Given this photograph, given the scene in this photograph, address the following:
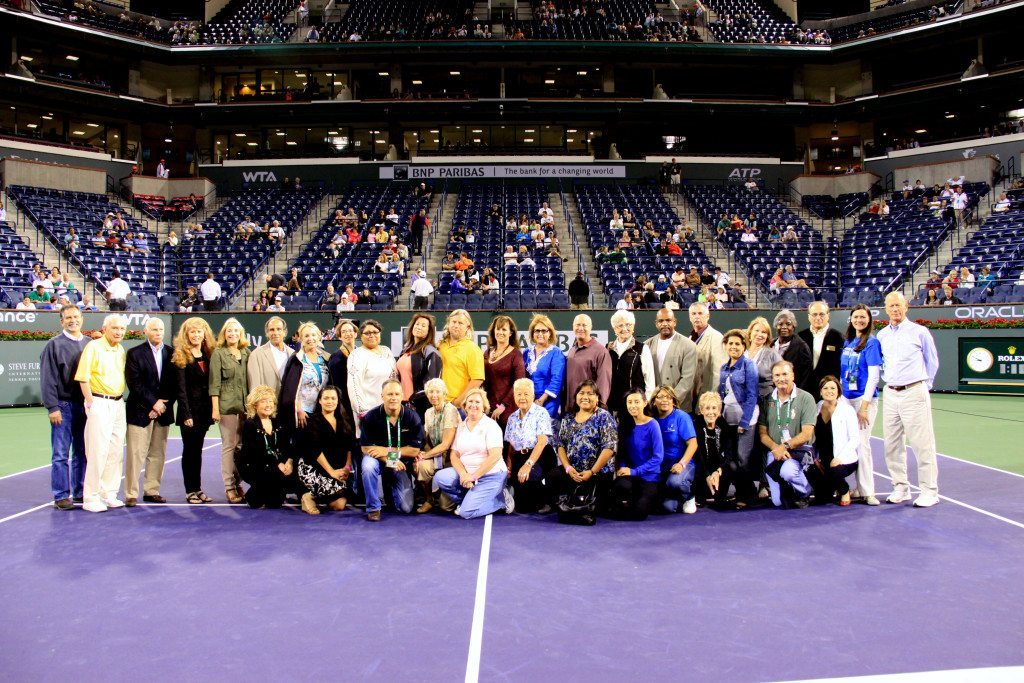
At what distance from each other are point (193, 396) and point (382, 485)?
225cm

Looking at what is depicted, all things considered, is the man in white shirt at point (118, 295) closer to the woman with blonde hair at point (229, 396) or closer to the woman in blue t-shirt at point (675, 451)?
the woman with blonde hair at point (229, 396)

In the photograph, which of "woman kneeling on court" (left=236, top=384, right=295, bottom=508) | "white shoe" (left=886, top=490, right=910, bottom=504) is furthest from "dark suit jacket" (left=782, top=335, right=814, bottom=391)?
"woman kneeling on court" (left=236, top=384, right=295, bottom=508)

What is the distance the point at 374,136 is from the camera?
3744 centimetres

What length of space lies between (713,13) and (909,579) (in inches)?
1538

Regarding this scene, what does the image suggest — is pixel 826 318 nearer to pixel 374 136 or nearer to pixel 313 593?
pixel 313 593

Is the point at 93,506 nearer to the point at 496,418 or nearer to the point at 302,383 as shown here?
the point at 302,383

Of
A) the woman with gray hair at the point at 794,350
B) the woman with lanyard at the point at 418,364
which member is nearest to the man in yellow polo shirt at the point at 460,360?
the woman with lanyard at the point at 418,364

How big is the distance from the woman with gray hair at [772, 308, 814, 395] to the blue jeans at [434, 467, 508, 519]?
132 inches

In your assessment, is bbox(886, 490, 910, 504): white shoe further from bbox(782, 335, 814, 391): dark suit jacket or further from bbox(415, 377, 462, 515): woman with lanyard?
bbox(415, 377, 462, 515): woman with lanyard

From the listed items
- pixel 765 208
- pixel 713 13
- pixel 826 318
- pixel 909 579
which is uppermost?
pixel 713 13

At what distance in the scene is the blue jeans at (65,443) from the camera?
7.58 meters

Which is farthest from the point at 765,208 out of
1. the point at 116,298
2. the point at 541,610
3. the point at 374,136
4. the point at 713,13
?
the point at 541,610

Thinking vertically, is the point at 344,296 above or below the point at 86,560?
above

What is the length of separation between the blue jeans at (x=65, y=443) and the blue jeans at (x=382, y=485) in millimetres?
3004
